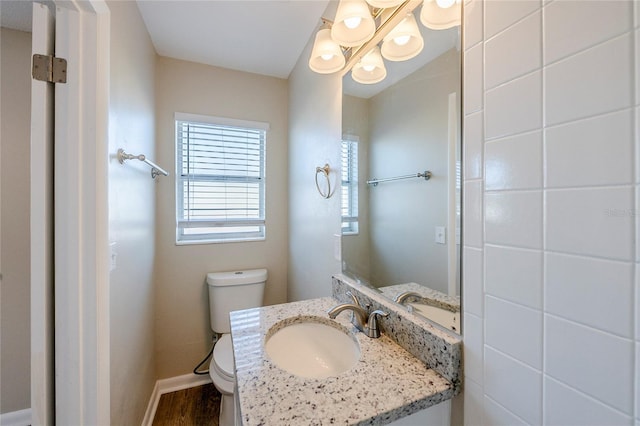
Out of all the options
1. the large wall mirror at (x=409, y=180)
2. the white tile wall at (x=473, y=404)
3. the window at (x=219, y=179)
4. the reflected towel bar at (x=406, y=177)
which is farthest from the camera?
the window at (x=219, y=179)

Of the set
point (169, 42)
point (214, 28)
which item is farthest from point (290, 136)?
point (169, 42)

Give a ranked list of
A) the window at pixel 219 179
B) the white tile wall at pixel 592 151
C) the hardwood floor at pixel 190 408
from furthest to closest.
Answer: the window at pixel 219 179
the hardwood floor at pixel 190 408
the white tile wall at pixel 592 151

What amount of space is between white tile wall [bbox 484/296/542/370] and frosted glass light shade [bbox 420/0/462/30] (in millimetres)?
741

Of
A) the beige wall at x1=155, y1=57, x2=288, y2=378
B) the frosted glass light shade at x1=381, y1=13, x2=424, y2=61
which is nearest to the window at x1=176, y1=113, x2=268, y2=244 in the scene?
the beige wall at x1=155, y1=57, x2=288, y2=378

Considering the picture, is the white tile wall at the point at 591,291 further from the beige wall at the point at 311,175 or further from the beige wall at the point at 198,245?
the beige wall at the point at 198,245

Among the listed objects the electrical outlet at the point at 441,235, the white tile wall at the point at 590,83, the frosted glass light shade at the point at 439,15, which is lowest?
the electrical outlet at the point at 441,235

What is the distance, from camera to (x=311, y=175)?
1692 mm

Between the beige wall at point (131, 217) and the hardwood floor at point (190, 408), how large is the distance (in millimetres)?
173

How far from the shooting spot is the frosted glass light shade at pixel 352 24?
3.02ft

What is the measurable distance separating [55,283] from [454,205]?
1.34m

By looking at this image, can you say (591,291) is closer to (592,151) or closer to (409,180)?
(592,151)

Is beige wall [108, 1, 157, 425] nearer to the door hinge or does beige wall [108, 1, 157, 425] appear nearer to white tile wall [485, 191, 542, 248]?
the door hinge

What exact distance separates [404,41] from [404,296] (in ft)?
2.96

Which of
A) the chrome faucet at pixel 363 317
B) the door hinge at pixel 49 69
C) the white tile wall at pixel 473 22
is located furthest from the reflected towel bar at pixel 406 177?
the door hinge at pixel 49 69
